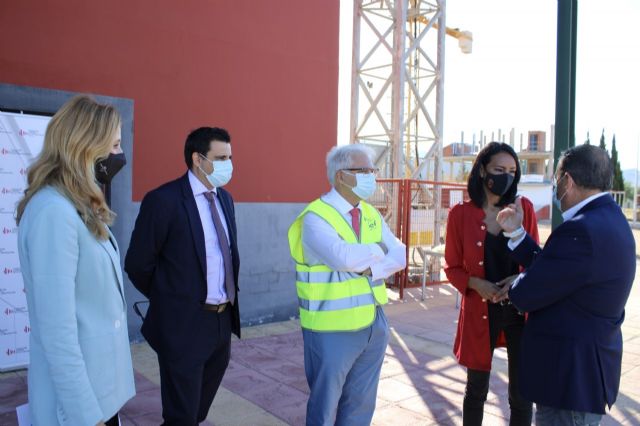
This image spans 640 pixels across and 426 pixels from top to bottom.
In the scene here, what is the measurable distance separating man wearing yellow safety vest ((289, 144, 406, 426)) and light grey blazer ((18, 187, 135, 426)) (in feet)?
3.61

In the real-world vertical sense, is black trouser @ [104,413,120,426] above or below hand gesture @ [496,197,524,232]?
below

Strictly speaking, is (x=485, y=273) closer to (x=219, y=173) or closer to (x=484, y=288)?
(x=484, y=288)

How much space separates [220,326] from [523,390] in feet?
5.18

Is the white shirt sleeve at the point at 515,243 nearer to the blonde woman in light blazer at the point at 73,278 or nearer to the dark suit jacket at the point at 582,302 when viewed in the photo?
the dark suit jacket at the point at 582,302

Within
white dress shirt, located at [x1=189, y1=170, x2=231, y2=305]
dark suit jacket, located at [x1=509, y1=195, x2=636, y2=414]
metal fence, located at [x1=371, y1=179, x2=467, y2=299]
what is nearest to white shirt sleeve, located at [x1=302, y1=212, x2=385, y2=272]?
white dress shirt, located at [x1=189, y1=170, x2=231, y2=305]

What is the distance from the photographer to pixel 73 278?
5.53 feet

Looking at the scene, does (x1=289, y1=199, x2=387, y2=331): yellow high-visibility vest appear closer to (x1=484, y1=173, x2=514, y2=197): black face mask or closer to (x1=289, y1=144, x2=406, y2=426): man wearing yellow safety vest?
(x1=289, y1=144, x2=406, y2=426): man wearing yellow safety vest

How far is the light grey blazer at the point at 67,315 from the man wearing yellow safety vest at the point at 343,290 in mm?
1101

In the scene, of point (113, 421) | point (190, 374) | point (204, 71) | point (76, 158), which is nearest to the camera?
point (76, 158)

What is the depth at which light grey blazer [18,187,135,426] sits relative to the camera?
1636mm

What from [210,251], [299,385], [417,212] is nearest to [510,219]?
[210,251]

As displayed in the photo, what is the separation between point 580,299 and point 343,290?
1116 millimetres

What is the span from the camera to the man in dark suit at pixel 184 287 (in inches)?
107

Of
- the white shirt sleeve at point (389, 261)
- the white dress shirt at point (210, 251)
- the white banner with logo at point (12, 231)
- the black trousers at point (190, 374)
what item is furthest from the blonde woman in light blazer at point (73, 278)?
the white banner with logo at point (12, 231)
